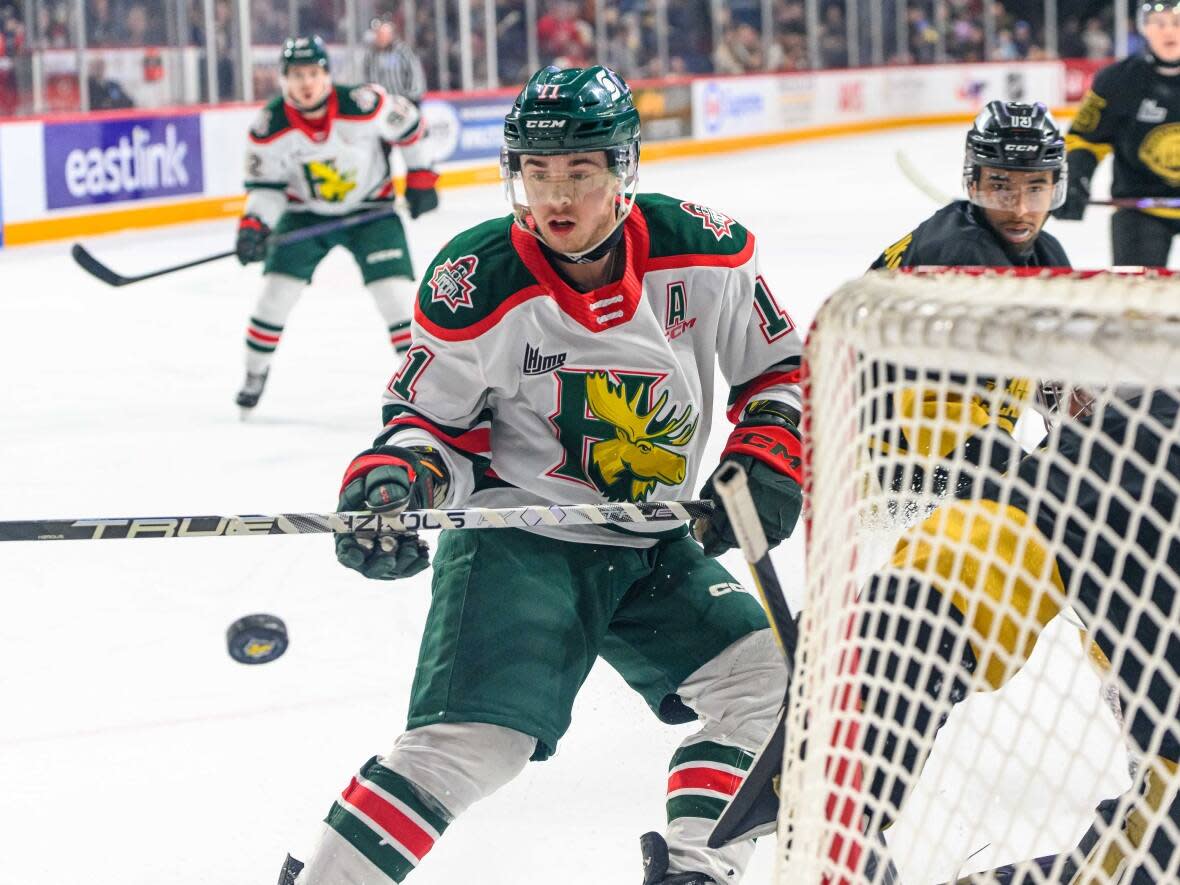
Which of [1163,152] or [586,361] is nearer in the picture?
[586,361]

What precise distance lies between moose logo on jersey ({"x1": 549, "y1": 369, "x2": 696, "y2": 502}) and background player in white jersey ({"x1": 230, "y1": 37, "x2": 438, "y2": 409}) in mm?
2892

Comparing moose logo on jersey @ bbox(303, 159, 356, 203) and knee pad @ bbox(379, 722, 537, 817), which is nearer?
knee pad @ bbox(379, 722, 537, 817)

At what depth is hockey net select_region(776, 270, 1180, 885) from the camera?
1.12 meters

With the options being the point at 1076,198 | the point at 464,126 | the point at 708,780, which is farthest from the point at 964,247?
the point at 464,126

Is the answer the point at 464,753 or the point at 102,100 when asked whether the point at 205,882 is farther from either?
the point at 102,100

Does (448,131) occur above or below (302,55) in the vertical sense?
above

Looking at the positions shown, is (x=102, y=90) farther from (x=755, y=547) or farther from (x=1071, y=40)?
(x=1071, y=40)

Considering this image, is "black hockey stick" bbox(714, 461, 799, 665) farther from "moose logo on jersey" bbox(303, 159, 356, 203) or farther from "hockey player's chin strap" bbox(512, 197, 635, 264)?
"moose logo on jersey" bbox(303, 159, 356, 203)

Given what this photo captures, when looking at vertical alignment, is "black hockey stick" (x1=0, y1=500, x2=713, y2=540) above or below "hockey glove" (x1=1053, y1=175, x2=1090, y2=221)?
below

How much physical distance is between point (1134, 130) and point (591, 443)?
291 cm

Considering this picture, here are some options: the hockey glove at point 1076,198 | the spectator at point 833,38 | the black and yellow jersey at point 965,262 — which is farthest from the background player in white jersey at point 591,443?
the spectator at point 833,38

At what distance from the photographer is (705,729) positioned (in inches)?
71.0

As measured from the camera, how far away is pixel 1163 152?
428cm

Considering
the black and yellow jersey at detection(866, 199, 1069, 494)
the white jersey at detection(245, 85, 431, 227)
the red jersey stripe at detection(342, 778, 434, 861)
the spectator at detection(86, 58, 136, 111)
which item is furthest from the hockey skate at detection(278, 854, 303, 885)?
the spectator at detection(86, 58, 136, 111)
